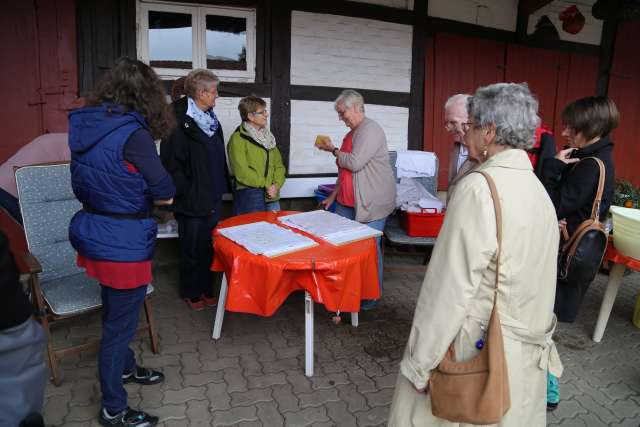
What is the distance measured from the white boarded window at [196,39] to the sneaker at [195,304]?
2.07 m

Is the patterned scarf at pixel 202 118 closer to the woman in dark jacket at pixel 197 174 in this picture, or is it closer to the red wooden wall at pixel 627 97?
the woman in dark jacket at pixel 197 174

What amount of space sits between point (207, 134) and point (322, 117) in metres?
1.79

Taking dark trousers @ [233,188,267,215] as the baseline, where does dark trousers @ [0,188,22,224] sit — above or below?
above

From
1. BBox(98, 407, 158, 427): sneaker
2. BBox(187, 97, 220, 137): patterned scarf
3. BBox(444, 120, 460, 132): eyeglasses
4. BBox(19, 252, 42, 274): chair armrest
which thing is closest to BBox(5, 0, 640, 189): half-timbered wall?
BBox(187, 97, 220, 137): patterned scarf

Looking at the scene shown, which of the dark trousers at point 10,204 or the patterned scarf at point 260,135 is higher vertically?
the patterned scarf at point 260,135

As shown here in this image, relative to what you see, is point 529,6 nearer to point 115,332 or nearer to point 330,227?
point 330,227

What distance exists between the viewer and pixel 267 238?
276 cm

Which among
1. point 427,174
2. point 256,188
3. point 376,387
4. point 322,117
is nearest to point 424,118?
point 427,174

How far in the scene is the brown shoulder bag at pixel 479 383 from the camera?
1.36 meters

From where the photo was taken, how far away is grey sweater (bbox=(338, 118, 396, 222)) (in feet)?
11.0

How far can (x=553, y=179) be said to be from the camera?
2484 millimetres

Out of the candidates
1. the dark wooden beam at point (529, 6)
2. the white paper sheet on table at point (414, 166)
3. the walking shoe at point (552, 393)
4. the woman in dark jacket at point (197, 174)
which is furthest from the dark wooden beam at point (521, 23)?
the walking shoe at point (552, 393)

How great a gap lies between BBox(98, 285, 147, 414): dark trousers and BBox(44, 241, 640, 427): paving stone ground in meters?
0.31

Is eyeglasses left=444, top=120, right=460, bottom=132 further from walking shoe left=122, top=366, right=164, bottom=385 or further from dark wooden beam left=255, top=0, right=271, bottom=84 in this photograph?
dark wooden beam left=255, top=0, right=271, bottom=84
